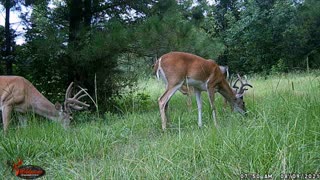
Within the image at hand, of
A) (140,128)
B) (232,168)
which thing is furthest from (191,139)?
(140,128)

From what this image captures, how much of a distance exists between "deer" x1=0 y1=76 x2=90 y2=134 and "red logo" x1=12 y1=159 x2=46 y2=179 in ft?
10.4

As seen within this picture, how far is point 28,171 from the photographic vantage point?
361cm

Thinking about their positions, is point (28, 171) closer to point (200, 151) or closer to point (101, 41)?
point (200, 151)

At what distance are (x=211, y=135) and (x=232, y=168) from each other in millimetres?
774

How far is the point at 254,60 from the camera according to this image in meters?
27.3

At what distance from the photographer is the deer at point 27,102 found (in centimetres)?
694

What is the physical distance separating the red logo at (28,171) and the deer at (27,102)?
3177 millimetres

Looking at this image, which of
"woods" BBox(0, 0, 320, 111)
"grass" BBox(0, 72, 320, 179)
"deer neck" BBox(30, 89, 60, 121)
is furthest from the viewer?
"woods" BBox(0, 0, 320, 111)

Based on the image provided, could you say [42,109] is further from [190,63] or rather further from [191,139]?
[191,139]

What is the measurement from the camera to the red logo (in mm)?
3496
